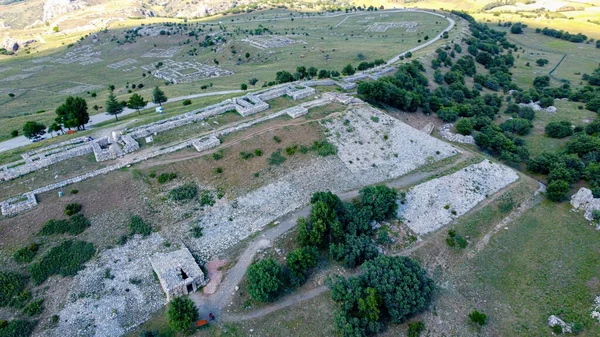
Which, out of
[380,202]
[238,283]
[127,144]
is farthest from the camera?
[127,144]

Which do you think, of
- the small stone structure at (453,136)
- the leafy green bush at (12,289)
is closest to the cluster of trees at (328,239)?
the leafy green bush at (12,289)

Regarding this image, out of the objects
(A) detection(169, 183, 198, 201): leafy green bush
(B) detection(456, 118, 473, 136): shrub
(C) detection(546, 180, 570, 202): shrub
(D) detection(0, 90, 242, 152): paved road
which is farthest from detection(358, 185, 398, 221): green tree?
(D) detection(0, 90, 242, 152): paved road

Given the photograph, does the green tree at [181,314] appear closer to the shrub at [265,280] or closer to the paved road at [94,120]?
the shrub at [265,280]

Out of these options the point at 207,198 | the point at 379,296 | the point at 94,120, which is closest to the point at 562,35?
the point at 379,296

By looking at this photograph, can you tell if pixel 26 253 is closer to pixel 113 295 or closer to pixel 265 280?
pixel 113 295

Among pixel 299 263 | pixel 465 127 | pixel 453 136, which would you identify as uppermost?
pixel 465 127

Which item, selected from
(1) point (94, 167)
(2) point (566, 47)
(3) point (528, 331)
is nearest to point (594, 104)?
(3) point (528, 331)

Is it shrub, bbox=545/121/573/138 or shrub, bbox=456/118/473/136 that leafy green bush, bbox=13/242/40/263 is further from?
shrub, bbox=545/121/573/138
